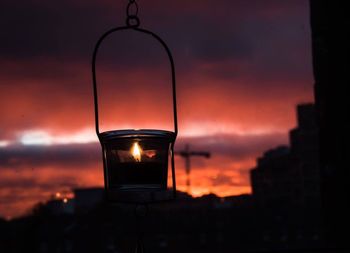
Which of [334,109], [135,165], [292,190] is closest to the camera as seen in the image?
[135,165]

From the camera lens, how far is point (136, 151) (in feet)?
9.14

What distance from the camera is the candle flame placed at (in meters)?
2.78

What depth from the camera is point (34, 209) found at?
13.2 meters

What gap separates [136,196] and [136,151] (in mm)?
181

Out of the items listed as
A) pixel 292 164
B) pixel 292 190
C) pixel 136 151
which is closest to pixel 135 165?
pixel 136 151

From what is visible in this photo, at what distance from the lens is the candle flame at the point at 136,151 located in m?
2.78

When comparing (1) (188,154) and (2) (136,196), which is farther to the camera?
(1) (188,154)

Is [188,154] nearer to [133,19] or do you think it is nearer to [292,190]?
[292,190]

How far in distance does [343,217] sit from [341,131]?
1.76ft

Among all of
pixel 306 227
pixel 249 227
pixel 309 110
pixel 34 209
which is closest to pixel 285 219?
pixel 306 227

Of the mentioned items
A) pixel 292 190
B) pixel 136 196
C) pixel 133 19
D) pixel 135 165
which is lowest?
pixel 136 196

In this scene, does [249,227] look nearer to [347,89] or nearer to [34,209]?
[34,209]

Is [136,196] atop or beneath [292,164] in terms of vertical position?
beneath

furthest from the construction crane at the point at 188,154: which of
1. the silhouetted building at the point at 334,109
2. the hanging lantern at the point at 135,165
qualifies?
the hanging lantern at the point at 135,165
